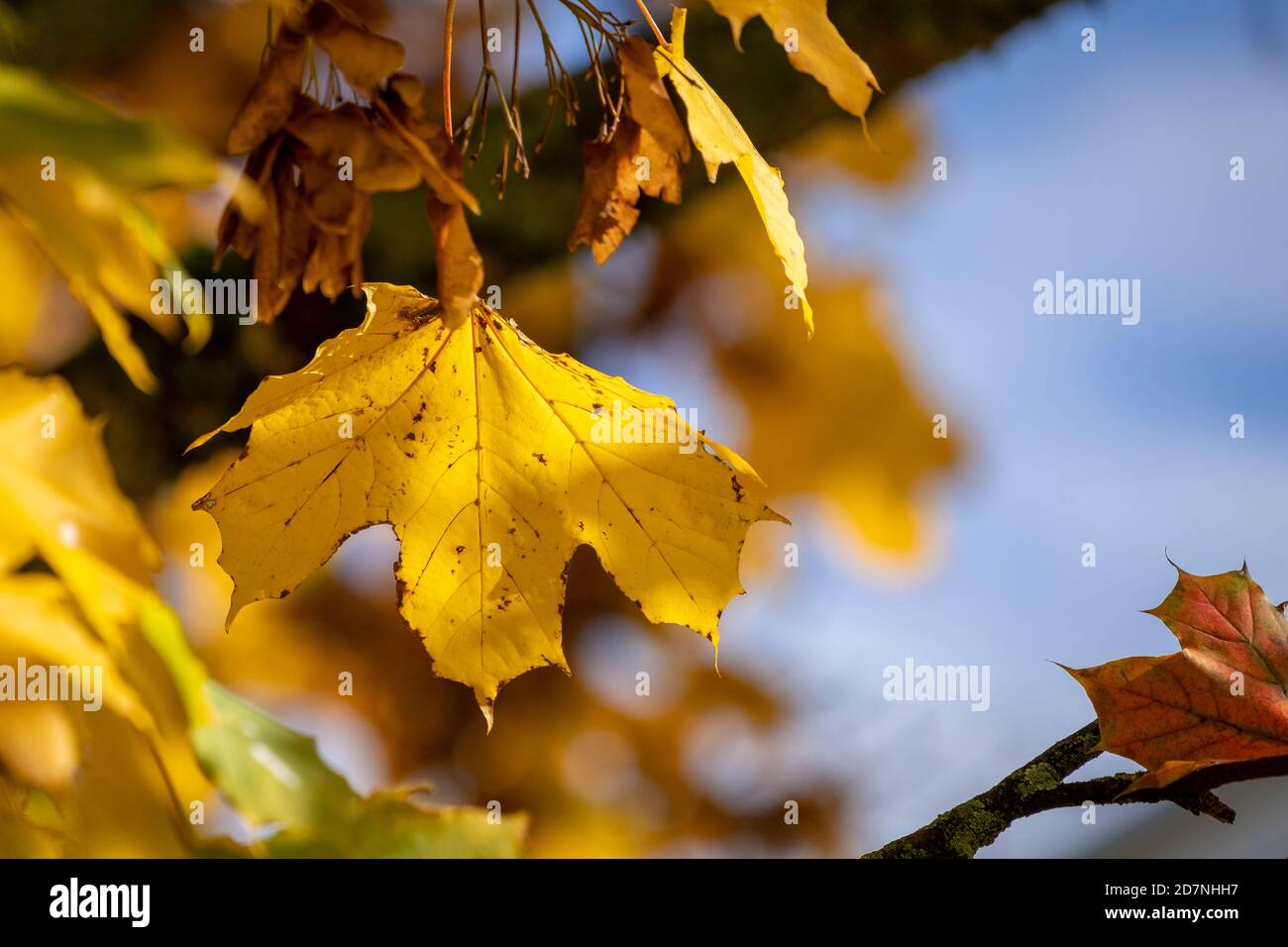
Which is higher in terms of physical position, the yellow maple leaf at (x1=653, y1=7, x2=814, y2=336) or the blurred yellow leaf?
the yellow maple leaf at (x1=653, y1=7, x2=814, y2=336)

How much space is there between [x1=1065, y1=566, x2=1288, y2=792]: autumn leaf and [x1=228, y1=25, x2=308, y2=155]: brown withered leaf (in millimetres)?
488

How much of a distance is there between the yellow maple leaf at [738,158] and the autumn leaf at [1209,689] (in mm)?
257

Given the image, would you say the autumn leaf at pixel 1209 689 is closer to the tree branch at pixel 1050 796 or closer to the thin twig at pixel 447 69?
the tree branch at pixel 1050 796

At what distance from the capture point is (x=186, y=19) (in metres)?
1.92

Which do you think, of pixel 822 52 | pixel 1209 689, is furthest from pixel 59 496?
pixel 1209 689

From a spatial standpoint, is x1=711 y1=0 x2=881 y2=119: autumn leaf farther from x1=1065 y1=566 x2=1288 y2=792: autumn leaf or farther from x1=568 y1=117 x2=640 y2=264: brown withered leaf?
x1=1065 y1=566 x2=1288 y2=792: autumn leaf

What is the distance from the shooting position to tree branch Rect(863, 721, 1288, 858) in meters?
0.51

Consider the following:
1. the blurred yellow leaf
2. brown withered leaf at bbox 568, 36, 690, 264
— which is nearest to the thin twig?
brown withered leaf at bbox 568, 36, 690, 264

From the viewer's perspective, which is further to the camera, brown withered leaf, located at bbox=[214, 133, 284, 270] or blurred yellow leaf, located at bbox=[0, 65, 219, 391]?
brown withered leaf, located at bbox=[214, 133, 284, 270]

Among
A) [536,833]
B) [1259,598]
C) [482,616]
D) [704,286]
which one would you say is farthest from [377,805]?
[704,286]

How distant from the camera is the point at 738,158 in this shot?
1.80 feet

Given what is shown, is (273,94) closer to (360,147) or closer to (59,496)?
(360,147)

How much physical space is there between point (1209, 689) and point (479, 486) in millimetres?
444

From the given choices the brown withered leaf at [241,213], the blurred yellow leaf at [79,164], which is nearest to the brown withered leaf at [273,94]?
the brown withered leaf at [241,213]
